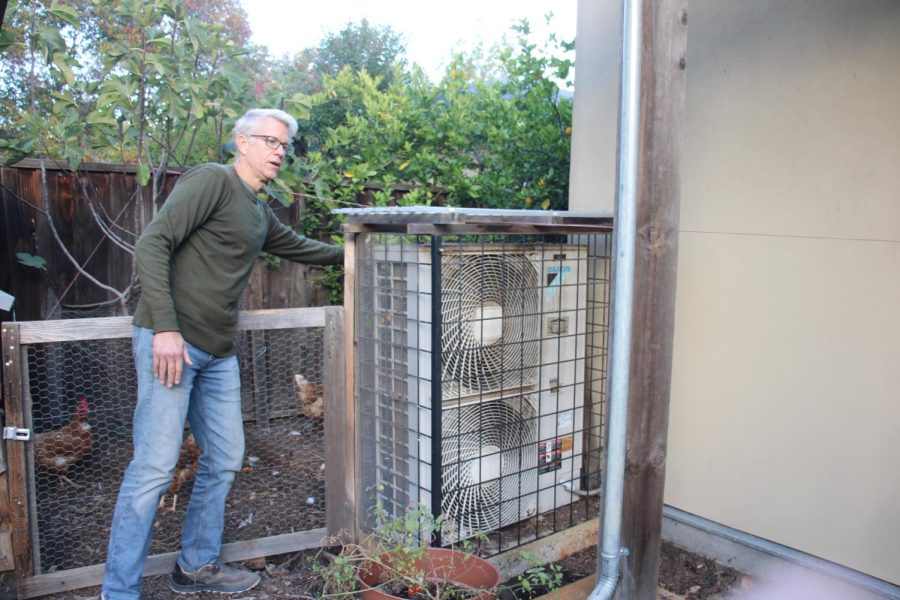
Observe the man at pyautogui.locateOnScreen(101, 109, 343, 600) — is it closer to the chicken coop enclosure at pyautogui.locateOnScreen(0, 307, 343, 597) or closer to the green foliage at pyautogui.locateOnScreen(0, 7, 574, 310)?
the chicken coop enclosure at pyautogui.locateOnScreen(0, 307, 343, 597)

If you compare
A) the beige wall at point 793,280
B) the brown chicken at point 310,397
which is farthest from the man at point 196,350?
the beige wall at point 793,280

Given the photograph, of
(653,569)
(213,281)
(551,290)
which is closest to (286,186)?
(213,281)

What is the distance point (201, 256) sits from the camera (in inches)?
102

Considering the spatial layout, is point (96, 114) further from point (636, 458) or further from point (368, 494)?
point (636, 458)

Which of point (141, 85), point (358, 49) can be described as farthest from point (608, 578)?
point (358, 49)

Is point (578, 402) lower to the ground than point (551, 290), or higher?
lower

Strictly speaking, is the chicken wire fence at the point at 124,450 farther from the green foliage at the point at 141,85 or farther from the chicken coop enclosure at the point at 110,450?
the green foliage at the point at 141,85

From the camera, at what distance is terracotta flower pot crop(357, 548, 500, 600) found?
85.7 inches

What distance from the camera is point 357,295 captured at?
3.06 meters

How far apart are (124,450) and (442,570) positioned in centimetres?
218

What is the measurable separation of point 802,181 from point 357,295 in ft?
6.13

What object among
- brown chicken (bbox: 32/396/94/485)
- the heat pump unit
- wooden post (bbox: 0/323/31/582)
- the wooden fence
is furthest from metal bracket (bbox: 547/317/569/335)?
the wooden fence

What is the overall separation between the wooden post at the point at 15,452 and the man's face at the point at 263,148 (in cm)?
105

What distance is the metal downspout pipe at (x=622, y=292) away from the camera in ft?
6.61
